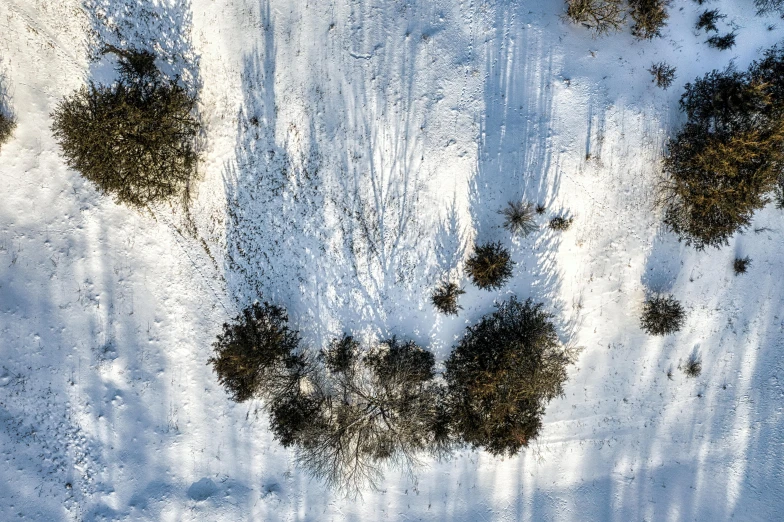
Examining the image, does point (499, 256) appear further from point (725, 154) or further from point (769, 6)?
point (769, 6)

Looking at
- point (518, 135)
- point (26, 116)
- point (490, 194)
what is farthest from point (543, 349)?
point (26, 116)

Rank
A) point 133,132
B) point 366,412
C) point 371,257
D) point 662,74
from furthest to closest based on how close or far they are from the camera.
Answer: point 371,257 → point 366,412 → point 662,74 → point 133,132

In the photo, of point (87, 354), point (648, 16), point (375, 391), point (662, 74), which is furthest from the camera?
point (87, 354)

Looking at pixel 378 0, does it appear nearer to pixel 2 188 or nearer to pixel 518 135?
pixel 518 135

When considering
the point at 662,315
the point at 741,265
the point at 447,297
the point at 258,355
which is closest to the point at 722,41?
the point at 741,265

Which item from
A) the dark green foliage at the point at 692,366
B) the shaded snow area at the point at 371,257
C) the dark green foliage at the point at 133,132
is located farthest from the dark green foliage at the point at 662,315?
the dark green foliage at the point at 133,132
